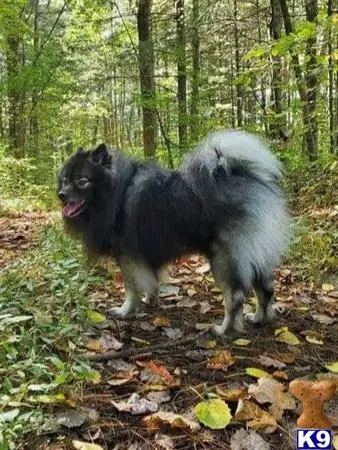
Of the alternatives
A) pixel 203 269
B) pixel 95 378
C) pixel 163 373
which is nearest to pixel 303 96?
pixel 203 269

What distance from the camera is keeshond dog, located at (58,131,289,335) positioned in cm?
332

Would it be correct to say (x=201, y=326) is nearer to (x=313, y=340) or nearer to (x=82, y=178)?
(x=313, y=340)

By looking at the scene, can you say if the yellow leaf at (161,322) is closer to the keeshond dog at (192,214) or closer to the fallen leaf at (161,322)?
the fallen leaf at (161,322)

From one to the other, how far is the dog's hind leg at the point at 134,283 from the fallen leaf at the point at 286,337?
1013 mm

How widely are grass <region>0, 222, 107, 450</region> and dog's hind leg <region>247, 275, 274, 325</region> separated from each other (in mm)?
1200

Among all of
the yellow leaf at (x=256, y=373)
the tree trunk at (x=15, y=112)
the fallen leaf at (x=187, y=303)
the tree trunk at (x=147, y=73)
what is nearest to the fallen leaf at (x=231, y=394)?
the yellow leaf at (x=256, y=373)

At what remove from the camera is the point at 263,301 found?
11.9ft

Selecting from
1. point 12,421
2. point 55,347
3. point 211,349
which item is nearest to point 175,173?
point 211,349

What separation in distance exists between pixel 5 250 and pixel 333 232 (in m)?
3.57

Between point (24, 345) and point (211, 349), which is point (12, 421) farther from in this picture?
point (211, 349)

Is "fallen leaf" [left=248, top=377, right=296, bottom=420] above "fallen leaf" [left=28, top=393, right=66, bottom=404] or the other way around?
the other way around

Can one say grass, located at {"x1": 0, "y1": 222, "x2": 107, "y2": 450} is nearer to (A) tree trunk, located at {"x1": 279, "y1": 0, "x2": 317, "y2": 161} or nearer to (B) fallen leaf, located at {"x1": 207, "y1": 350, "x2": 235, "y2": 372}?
(B) fallen leaf, located at {"x1": 207, "y1": 350, "x2": 235, "y2": 372}

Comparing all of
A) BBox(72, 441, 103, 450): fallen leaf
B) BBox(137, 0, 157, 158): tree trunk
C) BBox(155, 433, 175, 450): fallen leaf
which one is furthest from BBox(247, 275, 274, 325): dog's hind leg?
BBox(137, 0, 157, 158): tree trunk

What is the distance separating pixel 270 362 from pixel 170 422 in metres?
0.97
